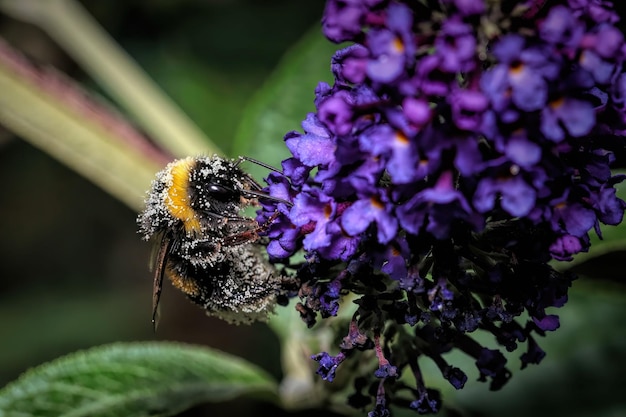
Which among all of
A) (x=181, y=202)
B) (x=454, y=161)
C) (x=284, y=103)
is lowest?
(x=454, y=161)

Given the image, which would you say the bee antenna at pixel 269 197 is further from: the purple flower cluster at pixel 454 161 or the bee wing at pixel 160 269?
the bee wing at pixel 160 269

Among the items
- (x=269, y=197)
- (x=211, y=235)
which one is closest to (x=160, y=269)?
(x=211, y=235)

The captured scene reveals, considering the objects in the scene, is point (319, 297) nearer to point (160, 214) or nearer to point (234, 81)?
point (160, 214)

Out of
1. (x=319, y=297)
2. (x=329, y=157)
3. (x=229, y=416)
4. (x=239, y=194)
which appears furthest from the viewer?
(x=229, y=416)

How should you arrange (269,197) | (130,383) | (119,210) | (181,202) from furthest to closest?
(119,210) → (130,383) → (181,202) → (269,197)

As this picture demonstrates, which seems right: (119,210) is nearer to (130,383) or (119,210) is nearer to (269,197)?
(130,383)

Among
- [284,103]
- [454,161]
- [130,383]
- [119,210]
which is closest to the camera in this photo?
[454,161]

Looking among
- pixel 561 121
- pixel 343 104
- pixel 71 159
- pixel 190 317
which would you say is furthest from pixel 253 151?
pixel 190 317
